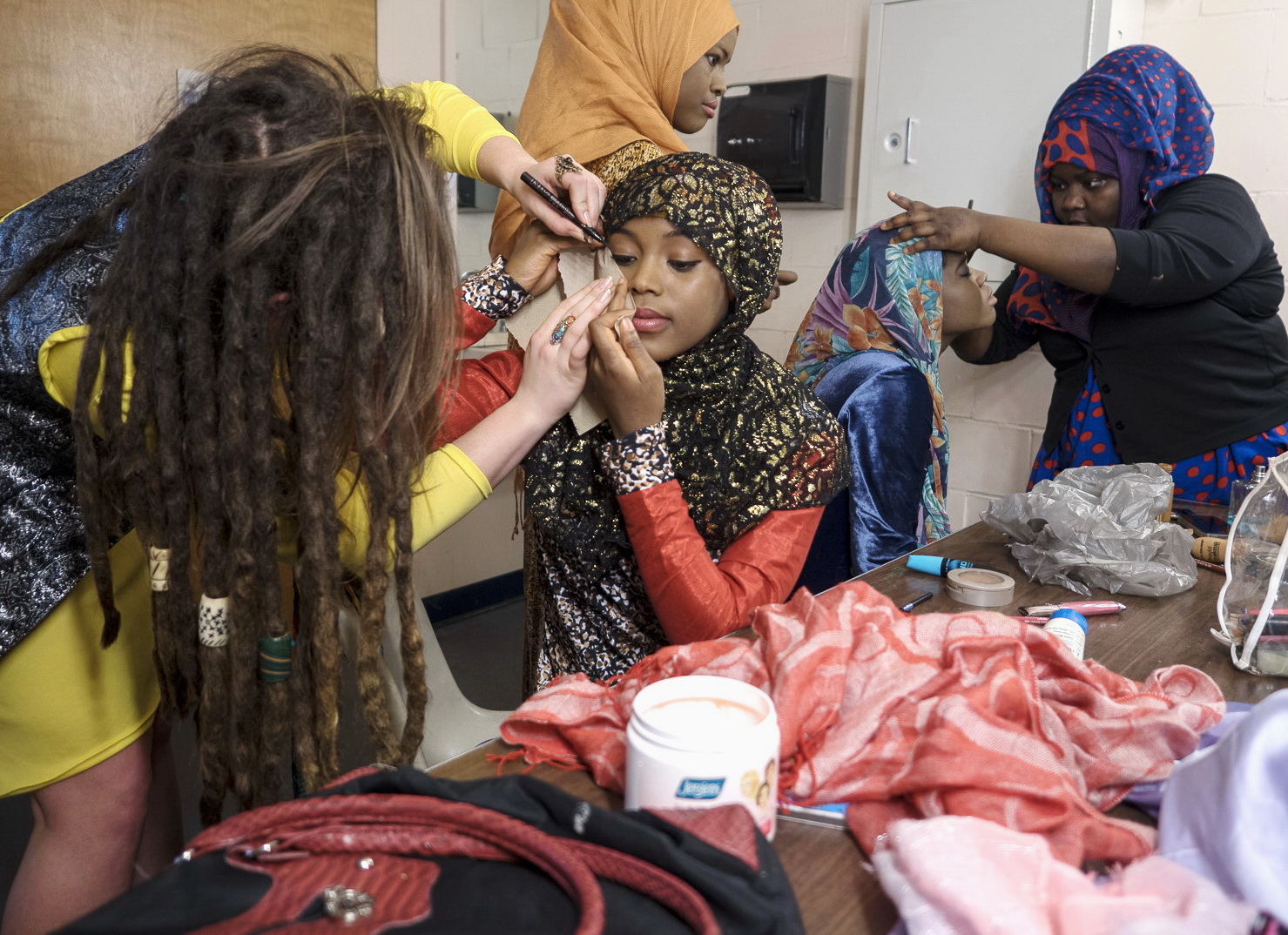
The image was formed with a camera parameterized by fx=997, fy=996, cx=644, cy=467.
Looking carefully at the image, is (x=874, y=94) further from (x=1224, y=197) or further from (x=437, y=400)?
(x=437, y=400)

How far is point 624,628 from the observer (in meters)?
1.37

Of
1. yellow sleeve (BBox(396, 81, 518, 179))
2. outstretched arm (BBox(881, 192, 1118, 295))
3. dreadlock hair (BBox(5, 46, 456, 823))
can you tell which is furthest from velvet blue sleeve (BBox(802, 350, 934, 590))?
dreadlock hair (BBox(5, 46, 456, 823))

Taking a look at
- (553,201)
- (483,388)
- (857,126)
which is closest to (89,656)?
(483,388)

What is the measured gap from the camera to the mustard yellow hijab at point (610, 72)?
5.82ft

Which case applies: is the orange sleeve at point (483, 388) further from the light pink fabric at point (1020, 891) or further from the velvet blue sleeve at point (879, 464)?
the light pink fabric at point (1020, 891)

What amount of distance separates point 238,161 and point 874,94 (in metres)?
2.42

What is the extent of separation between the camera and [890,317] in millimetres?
1774

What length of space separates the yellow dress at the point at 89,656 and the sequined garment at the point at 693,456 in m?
0.27

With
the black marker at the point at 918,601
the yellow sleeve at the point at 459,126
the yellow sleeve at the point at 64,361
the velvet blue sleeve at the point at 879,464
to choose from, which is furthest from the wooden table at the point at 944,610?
the yellow sleeve at the point at 459,126

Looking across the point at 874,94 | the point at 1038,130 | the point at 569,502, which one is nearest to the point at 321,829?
the point at 569,502

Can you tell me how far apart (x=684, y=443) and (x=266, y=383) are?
640 mm

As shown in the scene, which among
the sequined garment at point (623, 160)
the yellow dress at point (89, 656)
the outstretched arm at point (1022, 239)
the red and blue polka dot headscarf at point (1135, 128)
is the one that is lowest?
the yellow dress at point (89, 656)

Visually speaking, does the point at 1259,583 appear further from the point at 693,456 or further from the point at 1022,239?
the point at 1022,239

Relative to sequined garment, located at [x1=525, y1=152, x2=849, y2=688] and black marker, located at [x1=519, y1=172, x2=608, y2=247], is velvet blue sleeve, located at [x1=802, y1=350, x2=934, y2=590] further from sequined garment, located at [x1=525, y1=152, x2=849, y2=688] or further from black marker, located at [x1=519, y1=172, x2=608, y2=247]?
black marker, located at [x1=519, y1=172, x2=608, y2=247]
